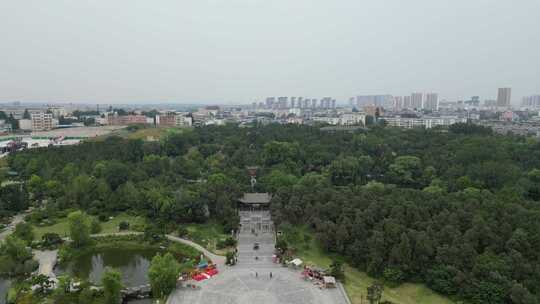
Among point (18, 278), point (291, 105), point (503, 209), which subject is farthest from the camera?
point (291, 105)

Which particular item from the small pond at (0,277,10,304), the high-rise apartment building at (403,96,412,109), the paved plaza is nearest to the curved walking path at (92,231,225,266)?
the paved plaza

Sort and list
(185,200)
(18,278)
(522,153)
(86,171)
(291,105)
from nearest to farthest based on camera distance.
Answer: (18,278) → (185,200) → (86,171) → (522,153) → (291,105)

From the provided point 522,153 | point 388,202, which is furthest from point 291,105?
point 388,202

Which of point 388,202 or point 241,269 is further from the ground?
point 388,202

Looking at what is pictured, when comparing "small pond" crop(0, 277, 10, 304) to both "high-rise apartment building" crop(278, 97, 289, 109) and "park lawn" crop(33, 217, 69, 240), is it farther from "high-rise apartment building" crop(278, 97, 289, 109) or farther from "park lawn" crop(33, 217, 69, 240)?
"high-rise apartment building" crop(278, 97, 289, 109)

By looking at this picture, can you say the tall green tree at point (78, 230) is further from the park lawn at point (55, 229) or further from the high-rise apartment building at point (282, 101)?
the high-rise apartment building at point (282, 101)

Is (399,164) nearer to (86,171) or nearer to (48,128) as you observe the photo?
(86,171)

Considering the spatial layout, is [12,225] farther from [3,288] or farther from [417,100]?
[417,100]
